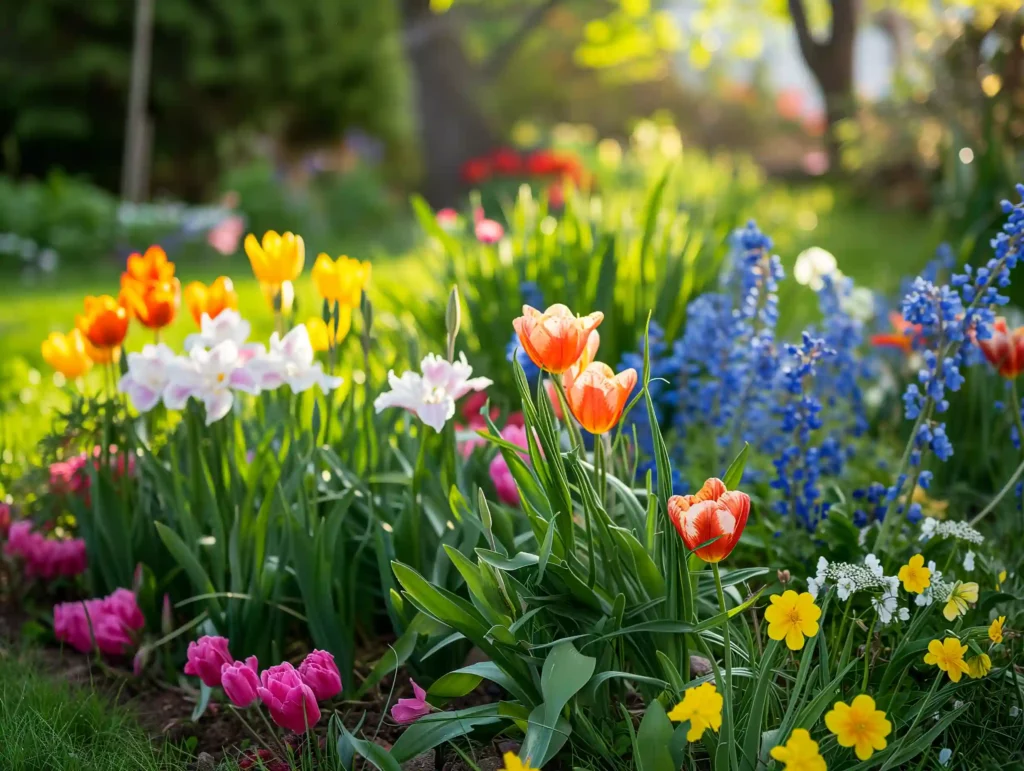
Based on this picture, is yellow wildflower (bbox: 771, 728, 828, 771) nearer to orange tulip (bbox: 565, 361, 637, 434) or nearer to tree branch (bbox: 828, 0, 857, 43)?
orange tulip (bbox: 565, 361, 637, 434)

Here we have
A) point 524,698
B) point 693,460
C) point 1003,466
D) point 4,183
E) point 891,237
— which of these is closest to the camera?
point 524,698

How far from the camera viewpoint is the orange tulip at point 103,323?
6.08ft

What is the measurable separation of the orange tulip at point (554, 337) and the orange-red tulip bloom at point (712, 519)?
9.4 inches

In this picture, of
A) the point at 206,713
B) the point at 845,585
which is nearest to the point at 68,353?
the point at 206,713

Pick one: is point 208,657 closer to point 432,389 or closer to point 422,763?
point 422,763

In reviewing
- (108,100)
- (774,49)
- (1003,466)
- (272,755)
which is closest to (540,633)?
(272,755)

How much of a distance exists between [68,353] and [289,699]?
962 millimetres

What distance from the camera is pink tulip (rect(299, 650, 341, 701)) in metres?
1.44

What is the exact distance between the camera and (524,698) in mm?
1410

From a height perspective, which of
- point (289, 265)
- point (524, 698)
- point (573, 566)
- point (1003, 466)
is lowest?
point (1003, 466)

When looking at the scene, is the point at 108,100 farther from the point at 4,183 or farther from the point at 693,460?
the point at 693,460

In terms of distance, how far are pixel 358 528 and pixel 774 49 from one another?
20706 mm

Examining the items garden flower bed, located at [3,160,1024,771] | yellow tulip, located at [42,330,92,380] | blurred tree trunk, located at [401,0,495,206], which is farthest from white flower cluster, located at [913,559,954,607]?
blurred tree trunk, located at [401,0,495,206]

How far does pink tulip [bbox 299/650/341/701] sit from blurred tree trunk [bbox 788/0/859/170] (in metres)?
12.3
